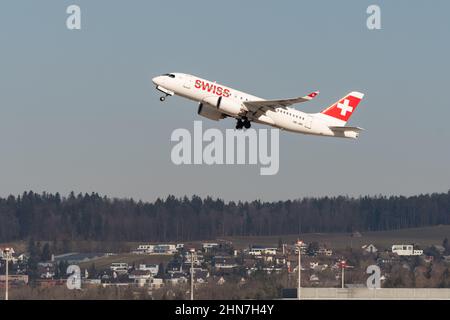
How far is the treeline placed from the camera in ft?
386

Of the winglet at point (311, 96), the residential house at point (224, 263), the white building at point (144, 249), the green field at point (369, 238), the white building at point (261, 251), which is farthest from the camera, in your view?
the green field at point (369, 238)

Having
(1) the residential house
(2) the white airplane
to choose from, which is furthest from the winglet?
(1) the residential house

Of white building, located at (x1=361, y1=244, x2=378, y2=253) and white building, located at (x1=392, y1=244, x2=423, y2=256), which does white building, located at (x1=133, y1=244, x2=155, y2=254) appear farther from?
white building, located at (x1=392, y1=244, x2=423, y2=256)

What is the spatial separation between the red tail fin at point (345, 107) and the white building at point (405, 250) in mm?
38615

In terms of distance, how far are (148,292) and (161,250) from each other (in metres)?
34.5

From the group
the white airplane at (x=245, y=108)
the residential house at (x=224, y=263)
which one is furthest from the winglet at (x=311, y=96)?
the residential house at (x=224, y=263)

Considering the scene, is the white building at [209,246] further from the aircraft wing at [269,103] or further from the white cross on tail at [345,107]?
the aircraft wing at [269,103]

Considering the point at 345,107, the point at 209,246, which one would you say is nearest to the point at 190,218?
the point at 209,246

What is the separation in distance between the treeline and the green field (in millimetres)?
1252

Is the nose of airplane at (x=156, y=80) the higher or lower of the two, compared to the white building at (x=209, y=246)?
higher

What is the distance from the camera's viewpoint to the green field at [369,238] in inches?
4835

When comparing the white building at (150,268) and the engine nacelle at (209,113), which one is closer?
the engine nacelle at (209,113)
